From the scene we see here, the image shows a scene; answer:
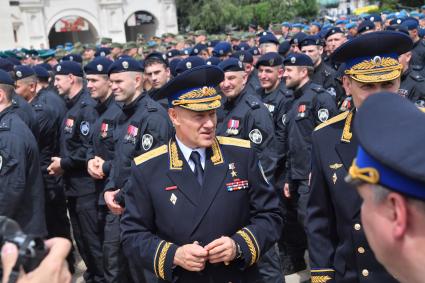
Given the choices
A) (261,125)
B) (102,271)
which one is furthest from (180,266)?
(102,271)

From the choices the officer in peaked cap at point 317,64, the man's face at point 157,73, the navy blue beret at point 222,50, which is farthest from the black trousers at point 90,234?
the navy blue beret at point 222,50

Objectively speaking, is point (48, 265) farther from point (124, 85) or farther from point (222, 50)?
point (222, 50)

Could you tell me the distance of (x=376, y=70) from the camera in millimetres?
2844

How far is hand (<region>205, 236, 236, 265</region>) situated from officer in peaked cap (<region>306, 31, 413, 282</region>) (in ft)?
1.45

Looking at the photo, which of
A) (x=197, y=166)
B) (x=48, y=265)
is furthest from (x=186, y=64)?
(x=48, y=265)

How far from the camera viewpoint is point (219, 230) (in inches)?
119

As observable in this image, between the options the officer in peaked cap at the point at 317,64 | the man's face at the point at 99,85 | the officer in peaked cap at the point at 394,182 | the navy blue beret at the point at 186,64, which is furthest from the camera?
the officer in peaked cap at the point at 317,64

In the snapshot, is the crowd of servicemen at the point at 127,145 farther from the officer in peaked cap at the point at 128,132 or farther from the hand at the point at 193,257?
the hand at the point at 193,257

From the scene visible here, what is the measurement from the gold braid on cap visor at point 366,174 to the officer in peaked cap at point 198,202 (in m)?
1.57

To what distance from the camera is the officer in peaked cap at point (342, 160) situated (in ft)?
9.14

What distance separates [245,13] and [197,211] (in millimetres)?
38828

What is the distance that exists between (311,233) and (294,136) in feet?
8.97

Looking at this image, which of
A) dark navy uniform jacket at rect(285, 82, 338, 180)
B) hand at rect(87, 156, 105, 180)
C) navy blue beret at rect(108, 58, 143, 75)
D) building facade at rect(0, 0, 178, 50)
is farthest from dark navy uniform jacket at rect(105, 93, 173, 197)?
building facade at rect(0, 0, 178, 50)

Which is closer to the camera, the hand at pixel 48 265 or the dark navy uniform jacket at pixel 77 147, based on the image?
the hand at pixel 48 265
